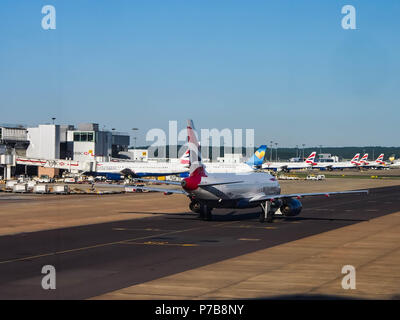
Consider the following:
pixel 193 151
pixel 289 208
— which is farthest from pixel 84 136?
pixel 193 151

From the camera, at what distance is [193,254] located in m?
35.3

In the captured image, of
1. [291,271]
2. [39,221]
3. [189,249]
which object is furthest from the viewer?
[39,221]

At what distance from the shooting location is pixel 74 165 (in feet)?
467

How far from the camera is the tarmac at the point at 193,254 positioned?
25.2 m

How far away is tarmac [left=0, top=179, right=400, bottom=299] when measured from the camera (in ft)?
82.5

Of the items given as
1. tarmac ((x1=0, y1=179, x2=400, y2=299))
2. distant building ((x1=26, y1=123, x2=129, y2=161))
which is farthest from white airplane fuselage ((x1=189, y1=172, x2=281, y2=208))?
distant building ((x1=26, y1=123, x2=129, y2=161))

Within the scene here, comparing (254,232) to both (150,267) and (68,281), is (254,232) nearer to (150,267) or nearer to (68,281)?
(150,267)

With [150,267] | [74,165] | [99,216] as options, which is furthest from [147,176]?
[150,267]

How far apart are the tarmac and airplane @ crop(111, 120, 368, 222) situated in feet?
4.56

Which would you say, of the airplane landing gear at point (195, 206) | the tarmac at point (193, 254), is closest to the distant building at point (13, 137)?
the tarmac at point (193, 254)

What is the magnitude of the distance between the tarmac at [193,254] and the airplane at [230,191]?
1391 mm

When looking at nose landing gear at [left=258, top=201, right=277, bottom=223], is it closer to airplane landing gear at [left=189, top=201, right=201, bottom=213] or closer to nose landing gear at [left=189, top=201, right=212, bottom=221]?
nose landing gear at [left=189, top=201, right=212, bottom=221]

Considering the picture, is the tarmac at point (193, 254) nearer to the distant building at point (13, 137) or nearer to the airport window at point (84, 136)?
the distant building at point (13, 137)
